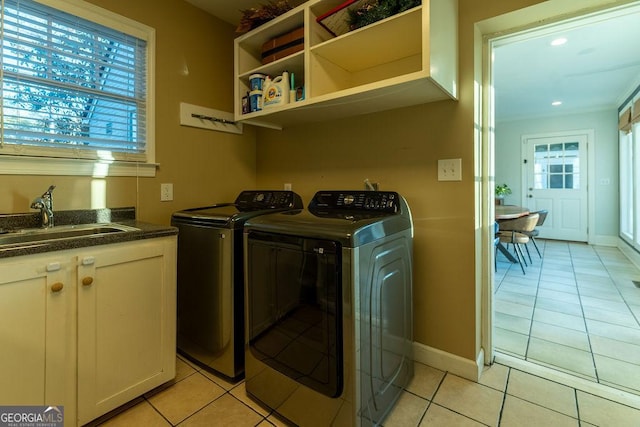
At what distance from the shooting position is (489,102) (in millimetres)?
1693

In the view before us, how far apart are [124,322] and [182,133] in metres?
1.31

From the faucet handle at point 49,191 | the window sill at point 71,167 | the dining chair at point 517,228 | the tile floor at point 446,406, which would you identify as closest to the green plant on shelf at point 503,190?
the dining chair at point 517,228

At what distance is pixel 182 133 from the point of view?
84.7 inches

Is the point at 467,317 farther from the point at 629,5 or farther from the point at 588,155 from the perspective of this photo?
the point at 588,155

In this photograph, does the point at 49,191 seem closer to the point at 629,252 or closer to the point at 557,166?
the point at 629,252

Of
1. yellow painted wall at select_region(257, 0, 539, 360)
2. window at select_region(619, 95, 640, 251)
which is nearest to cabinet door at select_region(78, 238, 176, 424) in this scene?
yellow painted wall at select_region(257, 0, 539, 360)

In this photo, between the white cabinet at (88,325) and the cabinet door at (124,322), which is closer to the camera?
the white cabinet at (88,325)

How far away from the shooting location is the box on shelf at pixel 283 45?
183cm

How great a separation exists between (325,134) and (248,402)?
1.71 metres

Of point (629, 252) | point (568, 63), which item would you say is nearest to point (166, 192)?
point (568, 63)

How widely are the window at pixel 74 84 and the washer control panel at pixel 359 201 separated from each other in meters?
1.17

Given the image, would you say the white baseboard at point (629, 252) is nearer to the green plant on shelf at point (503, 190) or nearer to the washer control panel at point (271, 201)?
the green plant on shelf at point (503, 190)

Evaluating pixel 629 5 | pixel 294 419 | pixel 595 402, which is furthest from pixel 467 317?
pixel 629 5

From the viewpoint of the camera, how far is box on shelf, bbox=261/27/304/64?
1835 mm
